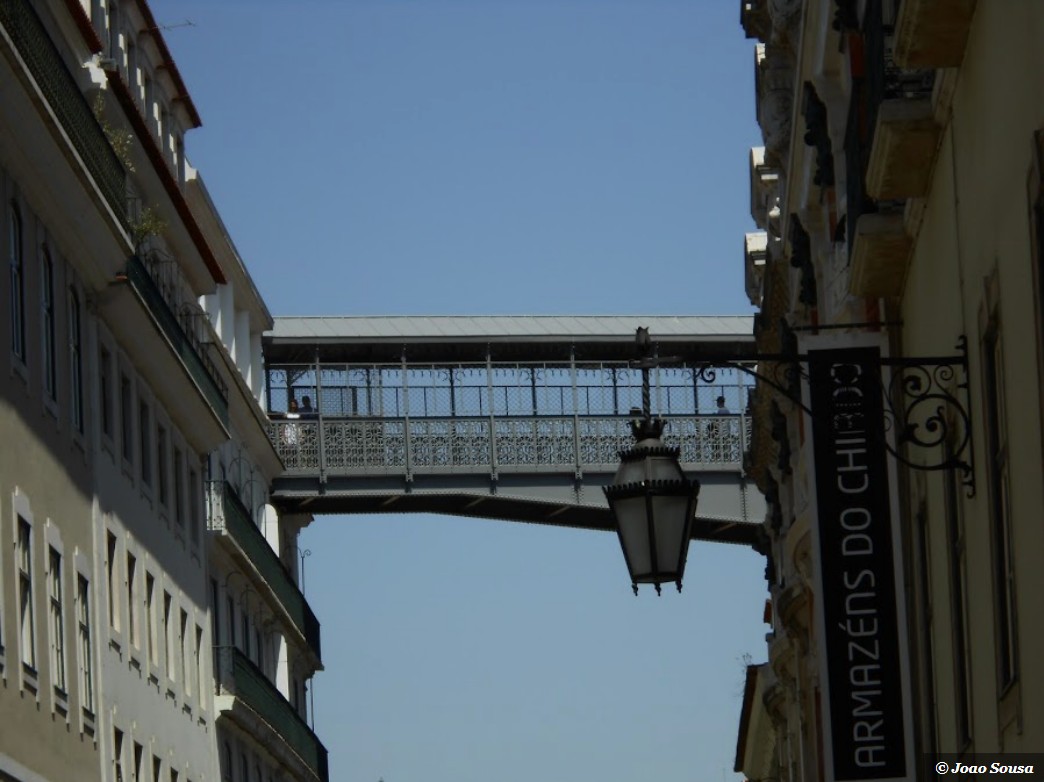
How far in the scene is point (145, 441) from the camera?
37031mm

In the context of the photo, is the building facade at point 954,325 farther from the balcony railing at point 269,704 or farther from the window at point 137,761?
the balcony railing at point 269,704

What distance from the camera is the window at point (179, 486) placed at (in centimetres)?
3994

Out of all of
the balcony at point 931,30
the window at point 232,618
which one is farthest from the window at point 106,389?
the balcony at point 931,30

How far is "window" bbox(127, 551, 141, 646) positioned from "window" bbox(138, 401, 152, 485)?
5.95ft

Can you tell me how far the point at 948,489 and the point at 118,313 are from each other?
62.3 ft

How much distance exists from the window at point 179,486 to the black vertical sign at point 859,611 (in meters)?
23.4

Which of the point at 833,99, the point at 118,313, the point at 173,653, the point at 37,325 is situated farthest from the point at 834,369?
the point at 173,653

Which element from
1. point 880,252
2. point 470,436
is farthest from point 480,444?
point 880,252

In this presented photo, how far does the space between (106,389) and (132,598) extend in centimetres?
292

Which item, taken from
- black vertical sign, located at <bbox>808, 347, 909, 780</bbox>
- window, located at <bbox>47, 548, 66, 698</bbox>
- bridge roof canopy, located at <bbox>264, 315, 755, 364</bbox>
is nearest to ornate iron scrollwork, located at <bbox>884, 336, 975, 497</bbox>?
black vertical sign, located at <bbox>808, 347, 909, 780</bbox>

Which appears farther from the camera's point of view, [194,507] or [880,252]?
[194,507]

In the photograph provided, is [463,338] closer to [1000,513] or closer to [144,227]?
[144,227]

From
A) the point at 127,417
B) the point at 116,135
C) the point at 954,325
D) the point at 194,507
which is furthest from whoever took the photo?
the point at 194,507

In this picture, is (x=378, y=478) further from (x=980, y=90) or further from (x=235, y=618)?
(x=980, y=90)
